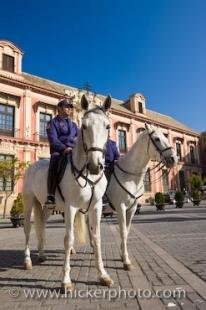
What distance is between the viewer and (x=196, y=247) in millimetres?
6691

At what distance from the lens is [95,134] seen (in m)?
3.94

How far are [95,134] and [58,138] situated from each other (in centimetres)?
152

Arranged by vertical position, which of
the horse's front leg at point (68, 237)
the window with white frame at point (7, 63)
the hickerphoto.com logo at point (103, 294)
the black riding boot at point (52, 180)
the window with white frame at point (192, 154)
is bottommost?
the hickerphoto.com logo at point (103, 294)

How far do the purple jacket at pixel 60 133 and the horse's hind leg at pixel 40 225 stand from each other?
1.57 m

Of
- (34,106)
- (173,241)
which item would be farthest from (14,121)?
(173,241)

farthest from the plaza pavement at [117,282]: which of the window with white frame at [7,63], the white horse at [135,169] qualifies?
the window with white frame at [7,63]

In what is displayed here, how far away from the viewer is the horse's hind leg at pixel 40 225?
5.91 metres

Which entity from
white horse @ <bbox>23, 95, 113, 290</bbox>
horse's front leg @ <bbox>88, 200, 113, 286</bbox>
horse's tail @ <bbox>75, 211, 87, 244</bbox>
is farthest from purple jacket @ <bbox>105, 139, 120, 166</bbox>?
horse's front leg @ <bbox>88, 200, 113, 286</bbox>

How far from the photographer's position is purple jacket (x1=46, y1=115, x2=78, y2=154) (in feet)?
16.8

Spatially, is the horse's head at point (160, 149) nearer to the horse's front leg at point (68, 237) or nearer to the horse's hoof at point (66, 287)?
the horse's front leg at point (68, 237)

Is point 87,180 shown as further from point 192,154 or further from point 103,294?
point 192,154

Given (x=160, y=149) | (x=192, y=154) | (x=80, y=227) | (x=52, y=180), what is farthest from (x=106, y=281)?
(x=192, y=154)

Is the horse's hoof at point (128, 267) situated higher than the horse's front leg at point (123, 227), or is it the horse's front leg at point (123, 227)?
the horse's front leg at point (123, 227)

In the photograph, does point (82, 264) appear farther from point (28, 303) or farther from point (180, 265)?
point (28, 303)
